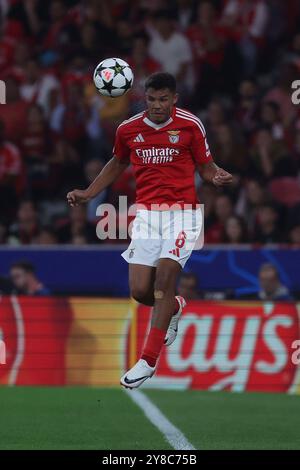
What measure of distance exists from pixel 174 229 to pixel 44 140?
8.84m

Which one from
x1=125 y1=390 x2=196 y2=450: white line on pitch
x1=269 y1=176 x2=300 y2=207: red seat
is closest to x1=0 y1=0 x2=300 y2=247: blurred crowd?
x1=269 y1=176 x2=300 y2=207: red seat

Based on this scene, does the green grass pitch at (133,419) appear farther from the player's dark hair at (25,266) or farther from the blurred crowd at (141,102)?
the blurred crowd at (141,102)

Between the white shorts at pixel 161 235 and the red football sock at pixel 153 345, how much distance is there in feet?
1.84

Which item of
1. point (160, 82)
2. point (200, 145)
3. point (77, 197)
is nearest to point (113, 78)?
point (160, 82)

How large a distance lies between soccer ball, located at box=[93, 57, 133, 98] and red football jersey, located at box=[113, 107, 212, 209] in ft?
1.18

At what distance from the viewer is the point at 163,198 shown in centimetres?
1069

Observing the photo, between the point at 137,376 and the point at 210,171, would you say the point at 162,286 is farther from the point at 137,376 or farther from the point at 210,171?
the point at 210,171

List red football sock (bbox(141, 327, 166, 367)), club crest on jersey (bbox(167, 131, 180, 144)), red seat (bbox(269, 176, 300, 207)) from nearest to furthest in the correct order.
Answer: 1. red football sock (bbox(141, 327, 166, 367))
2. club crest on jersey (bbox(167, 131, 180, 144))
3. red seat (bbox(269, 176, 300, 207))

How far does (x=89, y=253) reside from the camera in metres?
16.8

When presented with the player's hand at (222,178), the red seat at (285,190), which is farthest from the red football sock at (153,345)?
the red seat at (285,190)

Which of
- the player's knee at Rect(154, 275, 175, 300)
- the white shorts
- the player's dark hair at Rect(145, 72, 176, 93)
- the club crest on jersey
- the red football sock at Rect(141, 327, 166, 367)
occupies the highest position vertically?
the player's dark hair at Rect(145, 72, 176, 93)

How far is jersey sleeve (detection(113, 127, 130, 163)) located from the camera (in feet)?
35.6

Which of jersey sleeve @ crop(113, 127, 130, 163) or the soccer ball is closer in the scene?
the soccer ball

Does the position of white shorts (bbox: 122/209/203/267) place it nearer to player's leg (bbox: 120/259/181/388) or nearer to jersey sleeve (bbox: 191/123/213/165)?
player's leg (bbox: 120/259/181/388)
